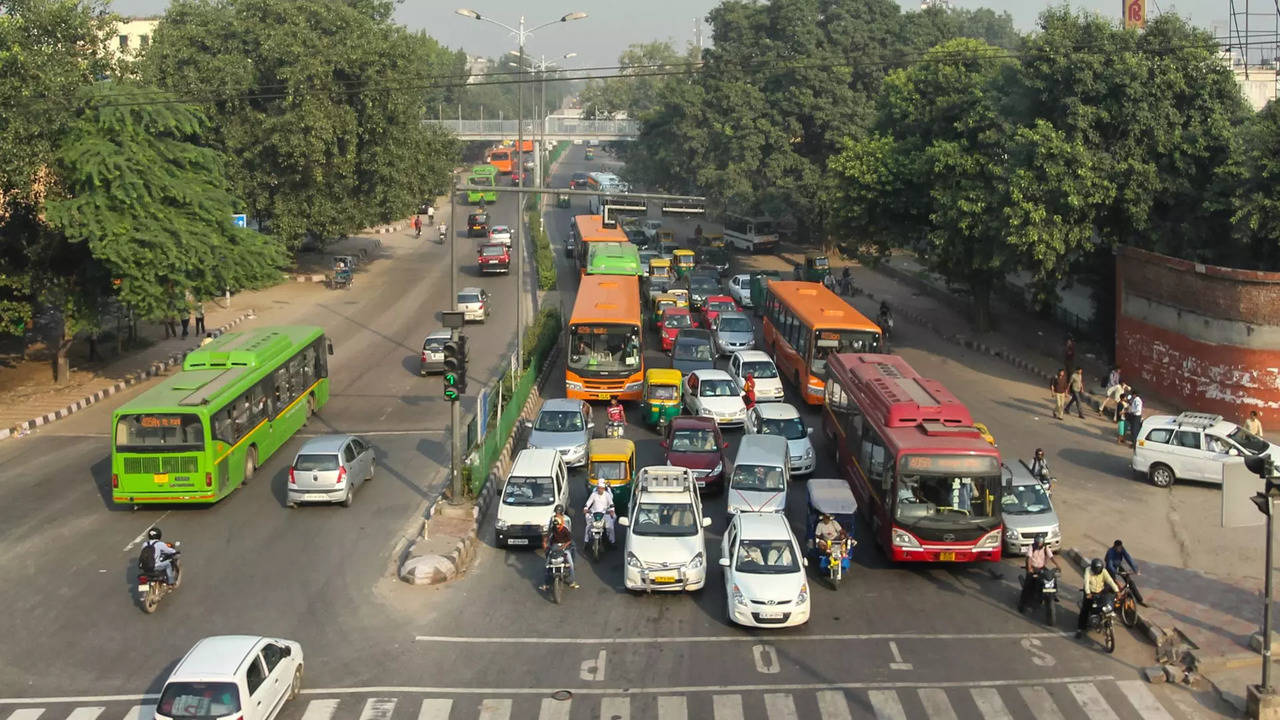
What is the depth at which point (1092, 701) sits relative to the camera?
51.6 feet

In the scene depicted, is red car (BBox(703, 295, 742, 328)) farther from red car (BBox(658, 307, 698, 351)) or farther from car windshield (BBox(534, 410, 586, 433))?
car windshield (BBox(534, 410, 586, 433))

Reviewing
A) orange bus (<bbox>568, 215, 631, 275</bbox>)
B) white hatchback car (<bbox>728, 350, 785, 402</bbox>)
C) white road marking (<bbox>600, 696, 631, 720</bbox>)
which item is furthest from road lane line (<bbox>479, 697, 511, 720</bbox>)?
orange bus (<bbox>568, 215, 631, 275</bbox>)

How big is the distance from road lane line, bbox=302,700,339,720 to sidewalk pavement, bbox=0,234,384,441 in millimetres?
19162

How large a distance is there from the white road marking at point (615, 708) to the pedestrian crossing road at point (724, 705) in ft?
0.04

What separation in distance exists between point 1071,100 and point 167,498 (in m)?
27.7

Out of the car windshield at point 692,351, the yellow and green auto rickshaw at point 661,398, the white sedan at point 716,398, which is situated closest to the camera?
the white sedan at point 716,398

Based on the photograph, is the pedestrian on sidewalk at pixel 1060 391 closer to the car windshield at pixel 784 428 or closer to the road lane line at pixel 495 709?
the car windshield at pixel 784 428

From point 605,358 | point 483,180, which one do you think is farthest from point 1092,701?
point 483,180

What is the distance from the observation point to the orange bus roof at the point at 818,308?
33000 millimetres

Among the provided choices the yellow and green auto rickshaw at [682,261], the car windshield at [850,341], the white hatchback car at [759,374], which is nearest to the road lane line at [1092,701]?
the white hatchback car at [759,374]

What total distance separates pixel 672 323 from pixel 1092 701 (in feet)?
91.4

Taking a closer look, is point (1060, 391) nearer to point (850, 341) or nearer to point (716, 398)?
point (850, 341)

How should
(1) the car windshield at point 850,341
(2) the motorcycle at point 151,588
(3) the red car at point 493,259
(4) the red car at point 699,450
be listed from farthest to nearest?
(3) the red car at point 493,259 < (1) the car windshield at point 850,341 < (4) the red car at point 699,450 < (2) the motorcycle at point 151,588

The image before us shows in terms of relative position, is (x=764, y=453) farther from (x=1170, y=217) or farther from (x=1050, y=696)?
→ (x=1170, y=217)
